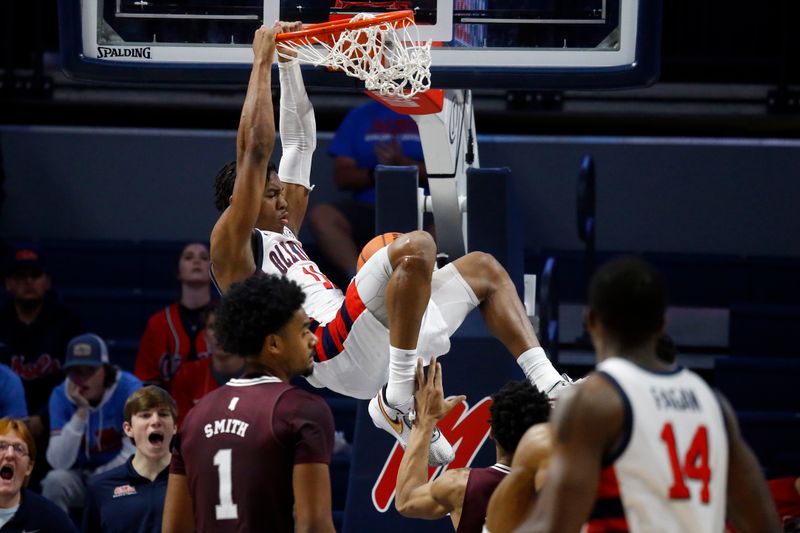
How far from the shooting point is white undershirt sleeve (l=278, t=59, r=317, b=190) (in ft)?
17.0

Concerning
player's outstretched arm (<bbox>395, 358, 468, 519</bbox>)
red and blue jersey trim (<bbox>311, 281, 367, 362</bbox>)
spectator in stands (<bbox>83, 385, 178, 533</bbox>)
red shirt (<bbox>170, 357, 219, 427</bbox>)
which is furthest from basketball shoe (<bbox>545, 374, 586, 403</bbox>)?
red shirt (<bbox>170, 357, 219, 427</bbox>)

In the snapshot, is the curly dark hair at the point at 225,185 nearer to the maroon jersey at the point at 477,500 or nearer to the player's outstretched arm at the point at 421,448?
the player's outstretched arm at the point at 421,448

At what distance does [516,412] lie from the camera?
397 centimetres

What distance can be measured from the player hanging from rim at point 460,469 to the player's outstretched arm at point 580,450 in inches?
17.4

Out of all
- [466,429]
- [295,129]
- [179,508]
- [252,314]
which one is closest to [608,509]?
[252,314]

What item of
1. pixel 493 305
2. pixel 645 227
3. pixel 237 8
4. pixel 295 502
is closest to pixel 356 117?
pixel 645 227

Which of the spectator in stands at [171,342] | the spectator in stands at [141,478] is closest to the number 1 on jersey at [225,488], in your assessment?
the spectator in stands at [141,478]

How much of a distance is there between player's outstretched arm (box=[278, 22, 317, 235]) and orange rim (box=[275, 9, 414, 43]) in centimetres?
32

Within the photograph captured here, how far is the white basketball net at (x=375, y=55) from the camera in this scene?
192 inches

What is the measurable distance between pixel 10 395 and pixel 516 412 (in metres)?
3.87

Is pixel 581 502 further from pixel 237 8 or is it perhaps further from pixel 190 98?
pixel 190 98

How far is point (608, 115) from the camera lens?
9719 mm

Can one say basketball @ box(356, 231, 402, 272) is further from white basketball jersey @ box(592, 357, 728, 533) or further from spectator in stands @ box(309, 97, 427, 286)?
spectator in stands @ box(309, 97, 427, 286)

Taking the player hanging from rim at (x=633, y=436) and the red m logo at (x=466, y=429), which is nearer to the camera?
the player hanging from rim at (x=633, y=436)
